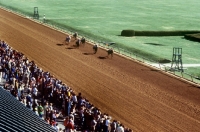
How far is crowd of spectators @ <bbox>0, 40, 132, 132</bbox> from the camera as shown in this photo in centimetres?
A: 1897

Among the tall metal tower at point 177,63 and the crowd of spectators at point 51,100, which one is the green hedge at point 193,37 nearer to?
the tall metal tower at point 177,63

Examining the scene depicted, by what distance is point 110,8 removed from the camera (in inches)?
3054

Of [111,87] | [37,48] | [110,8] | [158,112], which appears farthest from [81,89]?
[110,8]

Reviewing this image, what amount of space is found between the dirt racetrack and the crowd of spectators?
205cm

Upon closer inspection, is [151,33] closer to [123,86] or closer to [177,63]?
[177,63]

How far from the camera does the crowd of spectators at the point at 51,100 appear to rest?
62.2 ft

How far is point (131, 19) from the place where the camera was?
64.9 meters

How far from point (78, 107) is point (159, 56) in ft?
58.3

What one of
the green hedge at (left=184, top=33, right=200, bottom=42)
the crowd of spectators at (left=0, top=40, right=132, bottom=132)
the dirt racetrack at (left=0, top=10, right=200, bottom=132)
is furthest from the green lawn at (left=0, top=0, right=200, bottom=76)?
the crowd of spectators at (left=0, top=40, right=132, bottom=132)

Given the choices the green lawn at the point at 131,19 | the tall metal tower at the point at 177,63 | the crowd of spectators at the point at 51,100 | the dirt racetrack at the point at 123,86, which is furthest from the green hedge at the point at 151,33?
the crowd of spectators at the point at 51,100

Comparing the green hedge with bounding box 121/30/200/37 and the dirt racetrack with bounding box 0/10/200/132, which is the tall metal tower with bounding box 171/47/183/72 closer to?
the dirt racetrack with bounding box 0/10/200/132

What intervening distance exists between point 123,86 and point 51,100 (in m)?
6.69

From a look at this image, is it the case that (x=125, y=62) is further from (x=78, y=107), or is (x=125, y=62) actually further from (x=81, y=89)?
(x=78, y=107)

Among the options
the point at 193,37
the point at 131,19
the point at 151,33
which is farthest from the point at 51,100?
the point at 131,19
